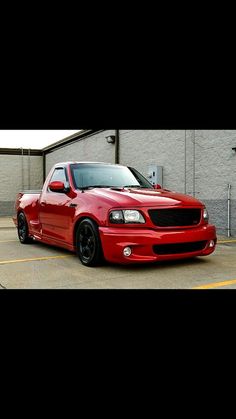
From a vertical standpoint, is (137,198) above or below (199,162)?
below

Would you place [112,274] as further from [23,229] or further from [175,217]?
[23,229]

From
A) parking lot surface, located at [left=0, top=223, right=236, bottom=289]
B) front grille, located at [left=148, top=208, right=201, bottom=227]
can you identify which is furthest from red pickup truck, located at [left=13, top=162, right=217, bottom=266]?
parking lot surface, located at [left=0, top=223, right=236, bottom=289]

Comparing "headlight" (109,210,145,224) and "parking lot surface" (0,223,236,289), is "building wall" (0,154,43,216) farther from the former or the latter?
"headlight" (109,210,145,224)

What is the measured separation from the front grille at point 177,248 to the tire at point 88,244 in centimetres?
77

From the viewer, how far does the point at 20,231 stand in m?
8.44

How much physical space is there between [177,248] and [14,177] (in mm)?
16842

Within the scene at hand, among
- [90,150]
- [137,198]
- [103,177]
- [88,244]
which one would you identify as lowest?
[88,244]

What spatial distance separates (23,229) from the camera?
827 cm

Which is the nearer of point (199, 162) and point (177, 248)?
point (177, 248)

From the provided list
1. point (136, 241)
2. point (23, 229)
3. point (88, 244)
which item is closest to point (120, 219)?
point (136, 241)

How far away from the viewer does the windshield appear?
6.26m
